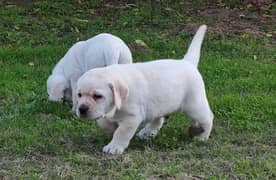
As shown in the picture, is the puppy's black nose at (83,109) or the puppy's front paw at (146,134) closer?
the puppy's black nose at (83,109)

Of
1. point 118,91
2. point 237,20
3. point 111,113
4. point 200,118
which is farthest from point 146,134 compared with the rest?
point 237,20

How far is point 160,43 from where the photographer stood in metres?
10.8

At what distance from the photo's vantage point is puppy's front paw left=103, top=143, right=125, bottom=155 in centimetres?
572

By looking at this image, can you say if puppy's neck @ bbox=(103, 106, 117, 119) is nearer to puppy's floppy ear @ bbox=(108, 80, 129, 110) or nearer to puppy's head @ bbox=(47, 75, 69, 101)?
puppy's floppy ear @ bbox=(108, 80, 129, 110)

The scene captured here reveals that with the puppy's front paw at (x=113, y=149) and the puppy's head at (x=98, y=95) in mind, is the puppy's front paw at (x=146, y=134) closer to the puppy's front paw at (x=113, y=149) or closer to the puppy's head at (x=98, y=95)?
the puppy's front paw at (x=113, y=149)

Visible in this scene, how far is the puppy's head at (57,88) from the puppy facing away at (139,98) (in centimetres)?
167

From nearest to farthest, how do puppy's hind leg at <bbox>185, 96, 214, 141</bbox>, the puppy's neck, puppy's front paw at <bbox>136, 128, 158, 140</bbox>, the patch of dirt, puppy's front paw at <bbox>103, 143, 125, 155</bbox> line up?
the puppy's neck
puppy's front paw at <bbox>103, 143, 125, 155</bbox>
puppy's hind leg at <bbox>185, 96, 214, 141</bbox>
puppy's front paw at <bbox>136, 128, 158, 140</bbox>
the patch of dirt

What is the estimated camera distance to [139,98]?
18.8 ft

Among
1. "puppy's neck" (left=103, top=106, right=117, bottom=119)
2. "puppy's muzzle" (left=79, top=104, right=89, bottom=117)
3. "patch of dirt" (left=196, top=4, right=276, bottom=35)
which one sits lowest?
"patch of dirt" (left=196, top=4, right=276, bottom=35)

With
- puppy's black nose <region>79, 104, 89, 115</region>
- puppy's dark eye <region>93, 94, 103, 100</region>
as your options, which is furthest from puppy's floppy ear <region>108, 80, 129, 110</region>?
puppy's black nose <region>79, 104, 89, 115</region>

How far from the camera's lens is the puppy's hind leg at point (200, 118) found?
19.9 feet

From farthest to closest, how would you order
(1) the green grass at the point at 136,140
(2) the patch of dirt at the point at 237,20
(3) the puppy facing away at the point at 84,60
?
(2) the patch of dirt at the point at 237,20 → (3) the puppy facing away at the point at 84,60 → (1) the green grass at the point at 136,140

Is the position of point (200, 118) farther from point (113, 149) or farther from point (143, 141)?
point (113, 149)

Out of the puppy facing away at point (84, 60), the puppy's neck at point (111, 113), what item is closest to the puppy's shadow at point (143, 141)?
the puppy's neck at point (111, 113)
